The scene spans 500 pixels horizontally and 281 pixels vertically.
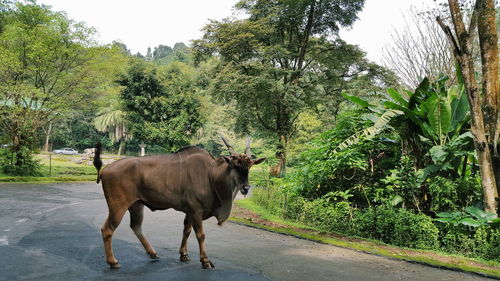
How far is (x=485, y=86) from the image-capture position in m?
7.27

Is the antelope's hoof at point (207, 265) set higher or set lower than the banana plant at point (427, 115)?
lower

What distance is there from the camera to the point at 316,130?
1112 inches

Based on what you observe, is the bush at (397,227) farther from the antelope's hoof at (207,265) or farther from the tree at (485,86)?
the antelope's hoof at (207,265)

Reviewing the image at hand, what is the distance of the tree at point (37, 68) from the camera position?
2094cm

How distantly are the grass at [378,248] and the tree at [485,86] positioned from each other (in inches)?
51.1

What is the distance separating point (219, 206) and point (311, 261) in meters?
1.86

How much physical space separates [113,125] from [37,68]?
1286 inches

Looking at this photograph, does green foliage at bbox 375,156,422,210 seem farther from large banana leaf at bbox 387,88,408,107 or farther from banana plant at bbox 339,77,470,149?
large banana leaf at bbox 387,88,408,107

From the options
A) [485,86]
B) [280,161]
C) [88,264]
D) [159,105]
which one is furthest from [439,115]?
[159,105]

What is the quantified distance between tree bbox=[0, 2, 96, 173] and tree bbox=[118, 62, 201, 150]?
18.7ft

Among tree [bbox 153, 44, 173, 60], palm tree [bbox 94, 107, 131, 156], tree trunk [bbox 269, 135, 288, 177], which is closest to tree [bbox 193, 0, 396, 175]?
tree trunk [bbox 269, 135, 288, 177]

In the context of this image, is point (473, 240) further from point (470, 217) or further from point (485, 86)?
point (485, 86)

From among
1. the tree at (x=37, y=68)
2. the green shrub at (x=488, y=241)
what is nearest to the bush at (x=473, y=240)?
the green shrub at (x=488, y=241)

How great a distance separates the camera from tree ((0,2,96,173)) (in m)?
20.9
